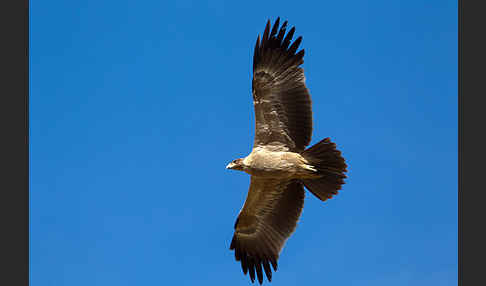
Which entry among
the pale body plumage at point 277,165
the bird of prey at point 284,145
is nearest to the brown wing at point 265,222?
the bird of prey at point 284,145

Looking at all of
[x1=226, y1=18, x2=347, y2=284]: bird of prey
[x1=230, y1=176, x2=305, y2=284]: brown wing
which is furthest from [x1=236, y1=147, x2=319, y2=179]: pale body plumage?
[x1=230, y1=176, x2=305, y2=284]: brown wing

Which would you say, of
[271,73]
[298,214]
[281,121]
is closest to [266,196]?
[298,214]

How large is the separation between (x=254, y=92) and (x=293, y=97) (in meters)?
0.71

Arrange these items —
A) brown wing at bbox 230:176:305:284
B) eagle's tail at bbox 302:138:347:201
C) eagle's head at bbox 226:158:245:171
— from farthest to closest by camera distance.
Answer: brown wing at bbox 230:176:305:284, eagle's head at bbox 226:158:245:171, eagle's tail at bbox 302:138:347:201

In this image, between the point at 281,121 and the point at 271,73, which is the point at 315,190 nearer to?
the point at 281,121

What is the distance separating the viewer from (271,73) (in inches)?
376

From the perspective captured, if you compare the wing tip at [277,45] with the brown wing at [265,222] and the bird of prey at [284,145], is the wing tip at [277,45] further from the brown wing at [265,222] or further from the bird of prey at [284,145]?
the brown wing at [265,222]

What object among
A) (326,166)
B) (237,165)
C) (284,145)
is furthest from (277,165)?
(326,166)

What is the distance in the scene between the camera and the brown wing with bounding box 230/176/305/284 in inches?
395

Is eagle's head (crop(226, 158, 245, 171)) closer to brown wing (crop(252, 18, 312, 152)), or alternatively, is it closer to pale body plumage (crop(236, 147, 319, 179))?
pale body plumage (crop(236, 147, 319, 179))

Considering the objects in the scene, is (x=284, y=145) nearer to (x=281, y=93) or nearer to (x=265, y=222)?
(x=281, y=93)

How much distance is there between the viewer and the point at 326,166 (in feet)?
30.5

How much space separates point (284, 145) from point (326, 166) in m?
0.88

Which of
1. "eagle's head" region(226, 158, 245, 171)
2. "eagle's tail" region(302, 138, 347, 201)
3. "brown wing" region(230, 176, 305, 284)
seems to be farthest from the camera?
"brown wing" region(230, 176, 305, 284)
